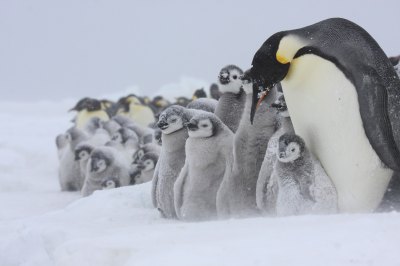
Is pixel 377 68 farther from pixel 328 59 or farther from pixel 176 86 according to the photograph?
pixel 176 86

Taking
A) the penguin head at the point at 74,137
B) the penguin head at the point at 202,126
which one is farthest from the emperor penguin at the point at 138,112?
the penguin head at the point at 202,126

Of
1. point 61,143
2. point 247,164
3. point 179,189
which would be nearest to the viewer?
point 247,164

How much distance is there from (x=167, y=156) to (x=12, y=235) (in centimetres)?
127

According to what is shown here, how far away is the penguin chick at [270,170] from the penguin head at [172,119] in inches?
34.8

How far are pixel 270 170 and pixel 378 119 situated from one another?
28.2 inches

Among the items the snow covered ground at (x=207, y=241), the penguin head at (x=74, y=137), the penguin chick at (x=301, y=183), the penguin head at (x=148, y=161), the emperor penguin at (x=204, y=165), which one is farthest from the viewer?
the penguin head at (x=74, y=137)

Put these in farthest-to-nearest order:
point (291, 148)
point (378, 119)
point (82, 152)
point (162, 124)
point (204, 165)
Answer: point (82, 152) → point (162, 124) → point (204, 165) → point (291, 148) → point (378, 119)

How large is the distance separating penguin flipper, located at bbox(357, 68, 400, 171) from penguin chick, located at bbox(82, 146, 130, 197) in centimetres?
377

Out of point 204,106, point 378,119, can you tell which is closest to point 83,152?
point 204,106

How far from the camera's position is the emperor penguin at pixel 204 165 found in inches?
159

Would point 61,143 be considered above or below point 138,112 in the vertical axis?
above

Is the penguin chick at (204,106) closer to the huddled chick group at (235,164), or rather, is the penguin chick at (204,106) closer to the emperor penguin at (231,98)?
the huddled chick group at (235,164)

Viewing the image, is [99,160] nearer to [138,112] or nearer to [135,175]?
[135,175]

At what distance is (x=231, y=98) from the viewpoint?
449 cm
